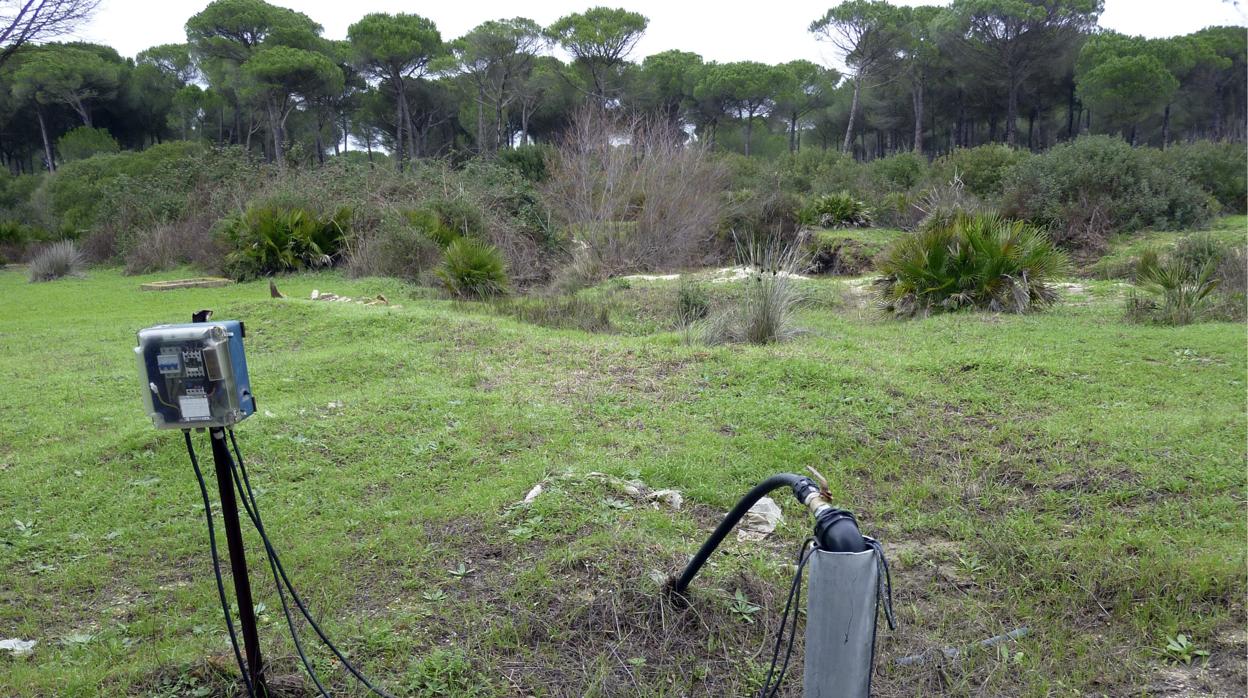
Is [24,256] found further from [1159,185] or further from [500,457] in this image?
[1159,185]

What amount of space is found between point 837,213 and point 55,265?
1660cm

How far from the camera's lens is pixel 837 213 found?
63.0 feet

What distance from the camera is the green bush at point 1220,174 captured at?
17.6m

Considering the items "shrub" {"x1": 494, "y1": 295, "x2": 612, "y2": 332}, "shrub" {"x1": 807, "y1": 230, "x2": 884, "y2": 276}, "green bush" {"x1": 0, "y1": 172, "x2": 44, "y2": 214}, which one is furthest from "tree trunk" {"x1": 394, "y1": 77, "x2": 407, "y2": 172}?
"shrub" {"x1": 494, "y1": 295, "x2": 612, "y2": 332}

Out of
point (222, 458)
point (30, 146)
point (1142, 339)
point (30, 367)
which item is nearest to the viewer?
point (222, 458)

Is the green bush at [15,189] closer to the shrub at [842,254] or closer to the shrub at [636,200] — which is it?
the shrub at [636,200]

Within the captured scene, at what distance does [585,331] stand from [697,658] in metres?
6.85

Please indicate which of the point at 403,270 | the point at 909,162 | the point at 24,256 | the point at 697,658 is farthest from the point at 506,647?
the point at 24,256

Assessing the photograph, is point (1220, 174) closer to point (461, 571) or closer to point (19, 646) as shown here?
point (461, 571)

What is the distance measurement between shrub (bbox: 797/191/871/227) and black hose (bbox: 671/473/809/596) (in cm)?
1667

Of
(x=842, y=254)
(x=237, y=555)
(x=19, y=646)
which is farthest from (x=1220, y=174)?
(x=19, y=646)

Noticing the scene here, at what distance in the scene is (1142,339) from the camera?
7.28 metres

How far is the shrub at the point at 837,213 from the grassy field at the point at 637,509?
11481 mm

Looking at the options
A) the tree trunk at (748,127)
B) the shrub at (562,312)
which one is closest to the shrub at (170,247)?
the shrub at (562,312)
